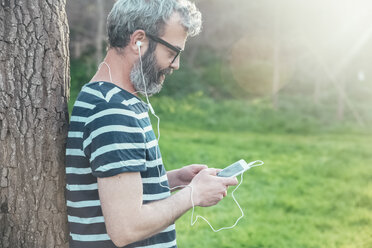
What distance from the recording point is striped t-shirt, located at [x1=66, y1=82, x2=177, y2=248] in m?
1.70

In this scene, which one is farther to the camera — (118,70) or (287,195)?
(287,195)

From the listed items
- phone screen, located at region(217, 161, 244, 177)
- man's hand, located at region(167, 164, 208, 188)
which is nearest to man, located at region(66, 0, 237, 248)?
phone screen, located at region(217, 161, 244, 177)

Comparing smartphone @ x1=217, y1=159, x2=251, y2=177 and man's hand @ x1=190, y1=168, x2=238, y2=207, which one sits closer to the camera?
man's hand @ x1=190, y1=168, x2=238, y2=207

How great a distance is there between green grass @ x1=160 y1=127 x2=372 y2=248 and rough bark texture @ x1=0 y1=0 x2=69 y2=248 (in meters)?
3.43

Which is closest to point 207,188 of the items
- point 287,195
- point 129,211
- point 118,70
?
point 129,211

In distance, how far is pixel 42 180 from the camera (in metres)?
2.13

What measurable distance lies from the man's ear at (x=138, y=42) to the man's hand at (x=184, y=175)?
28.7 inches

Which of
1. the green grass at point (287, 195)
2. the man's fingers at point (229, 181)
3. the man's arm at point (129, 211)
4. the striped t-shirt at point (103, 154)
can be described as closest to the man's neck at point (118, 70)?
the striped t-shirt at point (103, 154)

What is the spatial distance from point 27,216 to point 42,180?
0.18 m

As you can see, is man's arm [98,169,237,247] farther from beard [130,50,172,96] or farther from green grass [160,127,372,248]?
green grass [160,127,372,248]

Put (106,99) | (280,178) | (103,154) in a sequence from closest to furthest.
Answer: (103,154) → (106,99) → (280,178)

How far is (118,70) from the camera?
79.4 inches

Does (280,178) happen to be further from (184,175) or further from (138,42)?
(138,42)

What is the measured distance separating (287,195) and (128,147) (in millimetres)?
6105
